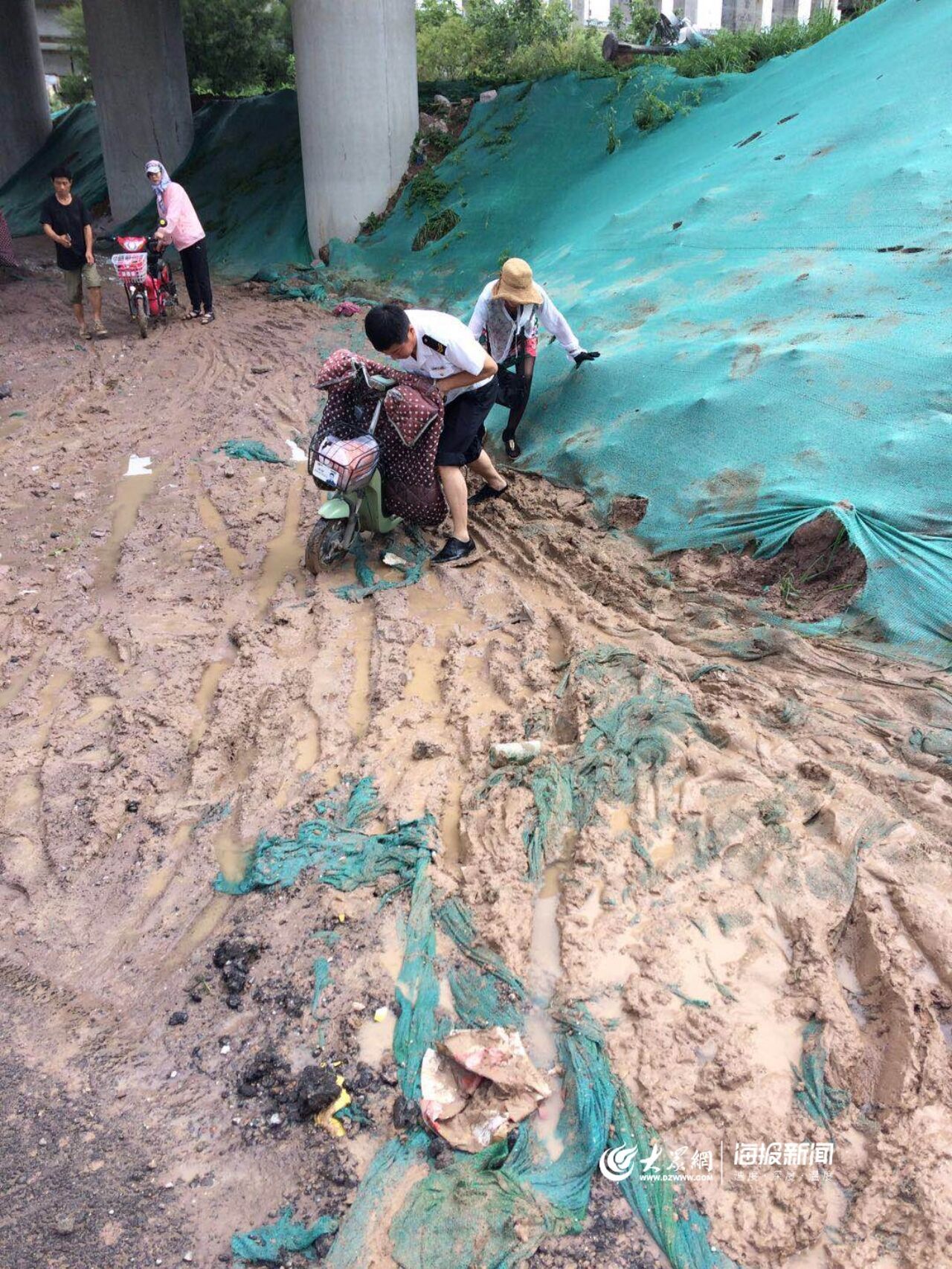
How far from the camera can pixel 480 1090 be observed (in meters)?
2.23

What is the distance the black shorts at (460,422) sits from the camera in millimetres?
4781

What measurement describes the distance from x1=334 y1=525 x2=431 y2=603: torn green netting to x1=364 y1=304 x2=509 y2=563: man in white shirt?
0.49ft

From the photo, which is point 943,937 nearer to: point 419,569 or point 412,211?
point 419,569

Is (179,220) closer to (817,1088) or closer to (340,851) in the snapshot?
(340,851)

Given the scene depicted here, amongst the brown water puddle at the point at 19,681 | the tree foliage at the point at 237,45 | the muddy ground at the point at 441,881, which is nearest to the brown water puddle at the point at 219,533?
the muddy ground at the point at 441,881

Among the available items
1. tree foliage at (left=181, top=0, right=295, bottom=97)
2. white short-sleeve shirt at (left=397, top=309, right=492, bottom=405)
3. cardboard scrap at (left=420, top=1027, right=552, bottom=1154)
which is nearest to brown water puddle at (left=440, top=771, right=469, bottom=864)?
cardboard scrap at (left=420, top=1027, right=552, bottom=1154)

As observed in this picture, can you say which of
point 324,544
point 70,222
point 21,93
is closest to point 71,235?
point 70,222

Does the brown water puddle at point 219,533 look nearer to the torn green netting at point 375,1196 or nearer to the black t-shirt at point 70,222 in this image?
the torn green netting at point 375,1196

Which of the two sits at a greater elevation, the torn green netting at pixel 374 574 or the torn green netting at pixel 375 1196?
the torn green netting at pixel 375 1196

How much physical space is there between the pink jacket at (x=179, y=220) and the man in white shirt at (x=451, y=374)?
16.5 ft

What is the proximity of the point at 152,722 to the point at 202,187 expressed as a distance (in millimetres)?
13483

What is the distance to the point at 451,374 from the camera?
4570mm

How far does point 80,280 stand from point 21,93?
13.8 m

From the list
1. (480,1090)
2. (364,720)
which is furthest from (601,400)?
(480,1090)
